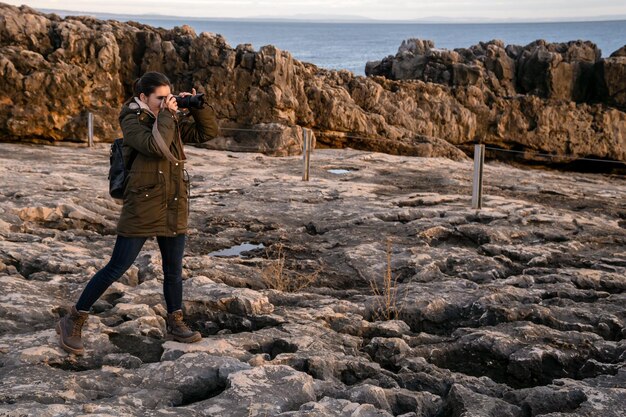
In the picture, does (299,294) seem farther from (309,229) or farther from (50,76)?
(50,76)

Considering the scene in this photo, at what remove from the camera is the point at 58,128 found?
59.6 feet

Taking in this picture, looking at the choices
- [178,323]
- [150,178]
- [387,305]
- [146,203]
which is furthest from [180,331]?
[387,305]

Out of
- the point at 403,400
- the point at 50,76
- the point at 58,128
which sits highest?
the point at 50,76

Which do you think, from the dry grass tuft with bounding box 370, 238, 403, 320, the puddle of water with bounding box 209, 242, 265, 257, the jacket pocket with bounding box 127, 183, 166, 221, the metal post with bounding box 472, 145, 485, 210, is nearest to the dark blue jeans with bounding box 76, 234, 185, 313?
the jacket pocket with bounding box 127, 183, 166, 221

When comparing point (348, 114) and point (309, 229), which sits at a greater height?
point (348, 114)

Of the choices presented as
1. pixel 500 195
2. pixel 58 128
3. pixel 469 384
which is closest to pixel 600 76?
pixel 500 195

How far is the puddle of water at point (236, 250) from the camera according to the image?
878 cm

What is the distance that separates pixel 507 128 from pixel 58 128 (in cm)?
1307

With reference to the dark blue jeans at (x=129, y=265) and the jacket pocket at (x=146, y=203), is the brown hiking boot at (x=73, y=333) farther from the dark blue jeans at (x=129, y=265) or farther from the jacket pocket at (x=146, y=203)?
the jacket pocket at (x=146, y=203)

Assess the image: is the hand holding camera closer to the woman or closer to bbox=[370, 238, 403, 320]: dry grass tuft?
the woman

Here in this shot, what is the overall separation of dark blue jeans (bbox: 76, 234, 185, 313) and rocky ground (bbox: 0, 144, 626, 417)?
1.32ft

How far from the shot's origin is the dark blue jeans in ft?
16.2

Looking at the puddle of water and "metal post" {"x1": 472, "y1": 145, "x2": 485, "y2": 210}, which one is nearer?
the puddle of water

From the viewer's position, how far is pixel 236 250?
9000 millimetres
